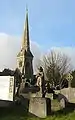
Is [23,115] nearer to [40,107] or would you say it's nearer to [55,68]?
[40,107]

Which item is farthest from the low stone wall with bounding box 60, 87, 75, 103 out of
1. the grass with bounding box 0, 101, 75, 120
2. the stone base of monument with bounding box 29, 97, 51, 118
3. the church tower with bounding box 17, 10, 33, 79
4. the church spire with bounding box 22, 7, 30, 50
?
the church spire with bounding box 22, 7, 30, 50

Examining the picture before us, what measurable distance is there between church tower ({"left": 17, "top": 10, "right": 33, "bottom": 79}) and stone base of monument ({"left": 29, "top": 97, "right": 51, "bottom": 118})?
51055 millimetres

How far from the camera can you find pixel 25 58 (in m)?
80.5

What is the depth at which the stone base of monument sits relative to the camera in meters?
22.1

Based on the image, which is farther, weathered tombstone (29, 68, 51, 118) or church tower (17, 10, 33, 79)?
church tower (17, 10, 33, 79)

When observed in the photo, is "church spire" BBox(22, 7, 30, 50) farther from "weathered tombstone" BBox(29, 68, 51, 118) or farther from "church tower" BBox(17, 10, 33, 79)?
"weathered tombstone" BBox(29, 68, 51, 118)

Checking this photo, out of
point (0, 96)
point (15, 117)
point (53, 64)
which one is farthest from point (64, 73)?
point (15, 117)

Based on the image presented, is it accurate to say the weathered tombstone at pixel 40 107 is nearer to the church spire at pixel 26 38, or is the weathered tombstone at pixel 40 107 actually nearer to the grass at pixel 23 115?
the grass at pixel 23 115

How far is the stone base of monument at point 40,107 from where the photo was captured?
72.4ft

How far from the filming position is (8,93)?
97.3 ft

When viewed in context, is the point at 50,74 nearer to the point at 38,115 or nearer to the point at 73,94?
the point at 73,94

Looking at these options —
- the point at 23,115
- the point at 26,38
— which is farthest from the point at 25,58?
the point at 23,115

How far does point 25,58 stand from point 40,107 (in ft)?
192

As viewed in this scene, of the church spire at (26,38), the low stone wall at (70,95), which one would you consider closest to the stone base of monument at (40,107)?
the low stone wall at (70,95)
